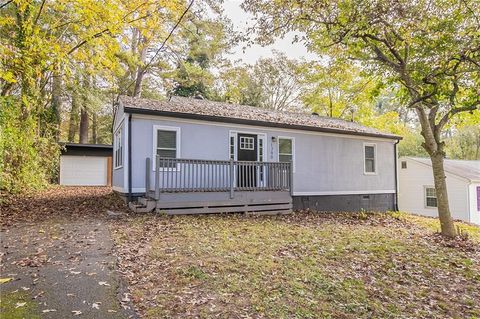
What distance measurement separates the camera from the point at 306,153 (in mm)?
12094

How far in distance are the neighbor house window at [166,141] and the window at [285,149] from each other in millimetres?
4014

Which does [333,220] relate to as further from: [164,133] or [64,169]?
[64,169]

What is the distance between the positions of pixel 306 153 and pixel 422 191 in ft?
31.7

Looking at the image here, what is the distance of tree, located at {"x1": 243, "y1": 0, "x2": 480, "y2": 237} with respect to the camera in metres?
7.07

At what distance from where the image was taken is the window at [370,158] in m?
13.7

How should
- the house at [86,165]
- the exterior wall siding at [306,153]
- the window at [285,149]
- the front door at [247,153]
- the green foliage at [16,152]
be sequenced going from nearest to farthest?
1. the exterior wall siding at [306,153]
2. the green foliage at [16,152]
3. the front door at [247,153]
4. the window at [285,149]
5. the house at [86,165]

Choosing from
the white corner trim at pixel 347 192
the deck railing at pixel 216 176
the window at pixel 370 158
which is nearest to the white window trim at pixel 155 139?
the deck railing at pixel 216 176

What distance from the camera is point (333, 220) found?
1006 cm

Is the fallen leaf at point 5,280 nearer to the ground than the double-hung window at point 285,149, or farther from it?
nearer to the ground

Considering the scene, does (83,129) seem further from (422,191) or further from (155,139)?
(422,191)

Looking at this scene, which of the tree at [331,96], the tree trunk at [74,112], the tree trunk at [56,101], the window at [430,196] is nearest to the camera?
the window at [430,196]

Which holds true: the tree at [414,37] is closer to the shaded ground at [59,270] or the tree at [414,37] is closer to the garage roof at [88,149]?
the shaded ground at [59,270]

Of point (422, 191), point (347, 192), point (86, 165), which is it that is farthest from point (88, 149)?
point (422, 191)

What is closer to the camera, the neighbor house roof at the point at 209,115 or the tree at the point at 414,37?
the tree at the point at 414,37
